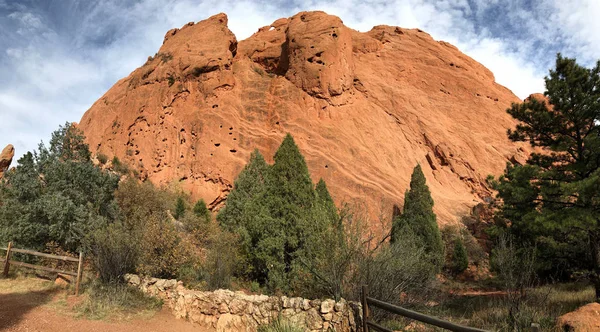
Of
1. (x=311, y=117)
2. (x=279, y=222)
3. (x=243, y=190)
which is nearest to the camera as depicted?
(x=279, y=222)

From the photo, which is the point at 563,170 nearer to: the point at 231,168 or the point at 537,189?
the point at 537,189

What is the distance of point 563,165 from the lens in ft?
40.0

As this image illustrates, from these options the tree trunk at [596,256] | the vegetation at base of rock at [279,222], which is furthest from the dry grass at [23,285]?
the tree trunk at [596,256]

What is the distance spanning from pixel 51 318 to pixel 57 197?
760 cm

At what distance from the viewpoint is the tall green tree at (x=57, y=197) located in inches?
588

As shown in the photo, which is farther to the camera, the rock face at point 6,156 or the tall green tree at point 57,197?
the rock face at point 6,156

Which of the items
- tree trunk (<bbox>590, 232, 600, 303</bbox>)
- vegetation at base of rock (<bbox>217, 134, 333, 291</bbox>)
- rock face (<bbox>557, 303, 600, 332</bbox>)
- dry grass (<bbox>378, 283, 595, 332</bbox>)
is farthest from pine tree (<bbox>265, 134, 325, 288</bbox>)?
tree trunk (<bbox>590, 232, 600, 303</bbox>)

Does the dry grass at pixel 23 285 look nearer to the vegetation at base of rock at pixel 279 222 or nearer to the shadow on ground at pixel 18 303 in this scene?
the shadow on ground at pixel 18 303

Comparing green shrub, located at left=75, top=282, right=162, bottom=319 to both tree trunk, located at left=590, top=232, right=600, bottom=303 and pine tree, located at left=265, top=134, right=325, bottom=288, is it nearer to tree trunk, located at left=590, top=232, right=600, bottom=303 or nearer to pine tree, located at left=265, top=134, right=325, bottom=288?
pine tree, located at left=265, top=134, right=325, bottom=288

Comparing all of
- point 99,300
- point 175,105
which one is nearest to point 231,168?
point 175,105

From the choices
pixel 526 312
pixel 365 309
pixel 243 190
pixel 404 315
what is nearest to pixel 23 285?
pixel 365 309

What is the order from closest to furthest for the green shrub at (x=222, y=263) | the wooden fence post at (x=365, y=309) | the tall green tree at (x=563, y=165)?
the wooden fence post at (x=365, y=309) < the tall green tree at (x=563, y=165) < the green shrub at (x=222, y=263)

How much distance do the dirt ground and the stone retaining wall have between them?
41 cm

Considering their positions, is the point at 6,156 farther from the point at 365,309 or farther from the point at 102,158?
the point at 365,309
